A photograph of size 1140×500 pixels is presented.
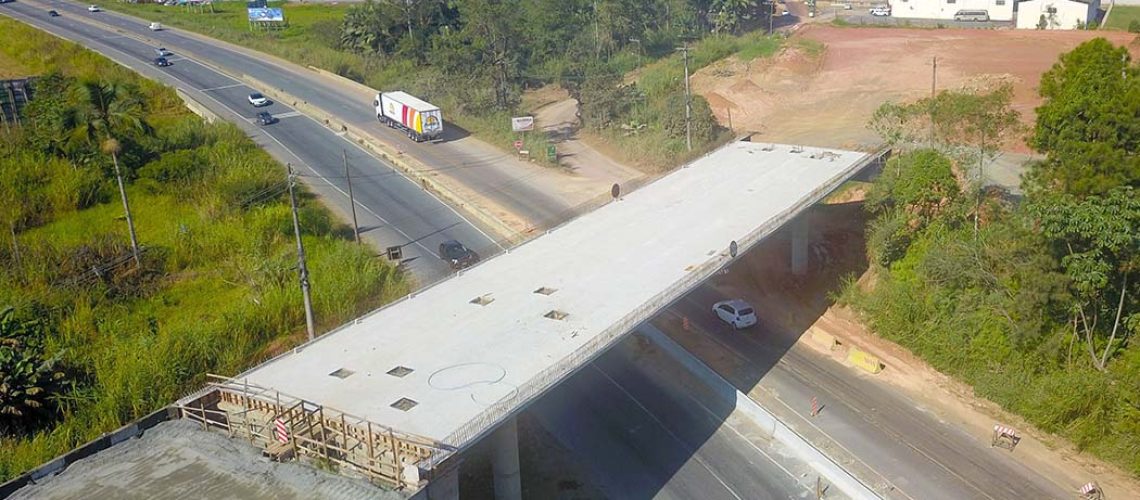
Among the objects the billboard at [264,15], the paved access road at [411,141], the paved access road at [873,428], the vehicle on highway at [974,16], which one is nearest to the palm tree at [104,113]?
the paved access road at [411,141]

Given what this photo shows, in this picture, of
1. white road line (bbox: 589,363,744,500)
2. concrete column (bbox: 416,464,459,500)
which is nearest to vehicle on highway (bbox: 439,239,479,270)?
white road line (bbox: 589,363,744,500)

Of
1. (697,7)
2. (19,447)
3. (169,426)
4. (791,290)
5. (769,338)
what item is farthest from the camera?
(697,7)

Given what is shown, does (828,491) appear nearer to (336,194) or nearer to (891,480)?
(891,480)

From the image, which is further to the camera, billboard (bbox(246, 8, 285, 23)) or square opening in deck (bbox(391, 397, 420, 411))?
billboard (bbox(246, 8, 285, 23))

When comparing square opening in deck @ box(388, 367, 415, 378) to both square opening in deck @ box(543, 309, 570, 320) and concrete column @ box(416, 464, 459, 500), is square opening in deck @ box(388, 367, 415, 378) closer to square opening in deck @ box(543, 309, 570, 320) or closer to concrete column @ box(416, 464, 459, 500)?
concrete column @ box(416, 464, 459, 500)

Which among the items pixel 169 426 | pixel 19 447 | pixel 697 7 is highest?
pixel 697 7

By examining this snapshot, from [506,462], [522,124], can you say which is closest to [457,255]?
[506,462]

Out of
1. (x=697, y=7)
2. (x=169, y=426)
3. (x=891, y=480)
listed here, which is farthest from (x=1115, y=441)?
(x=697, y=7)
